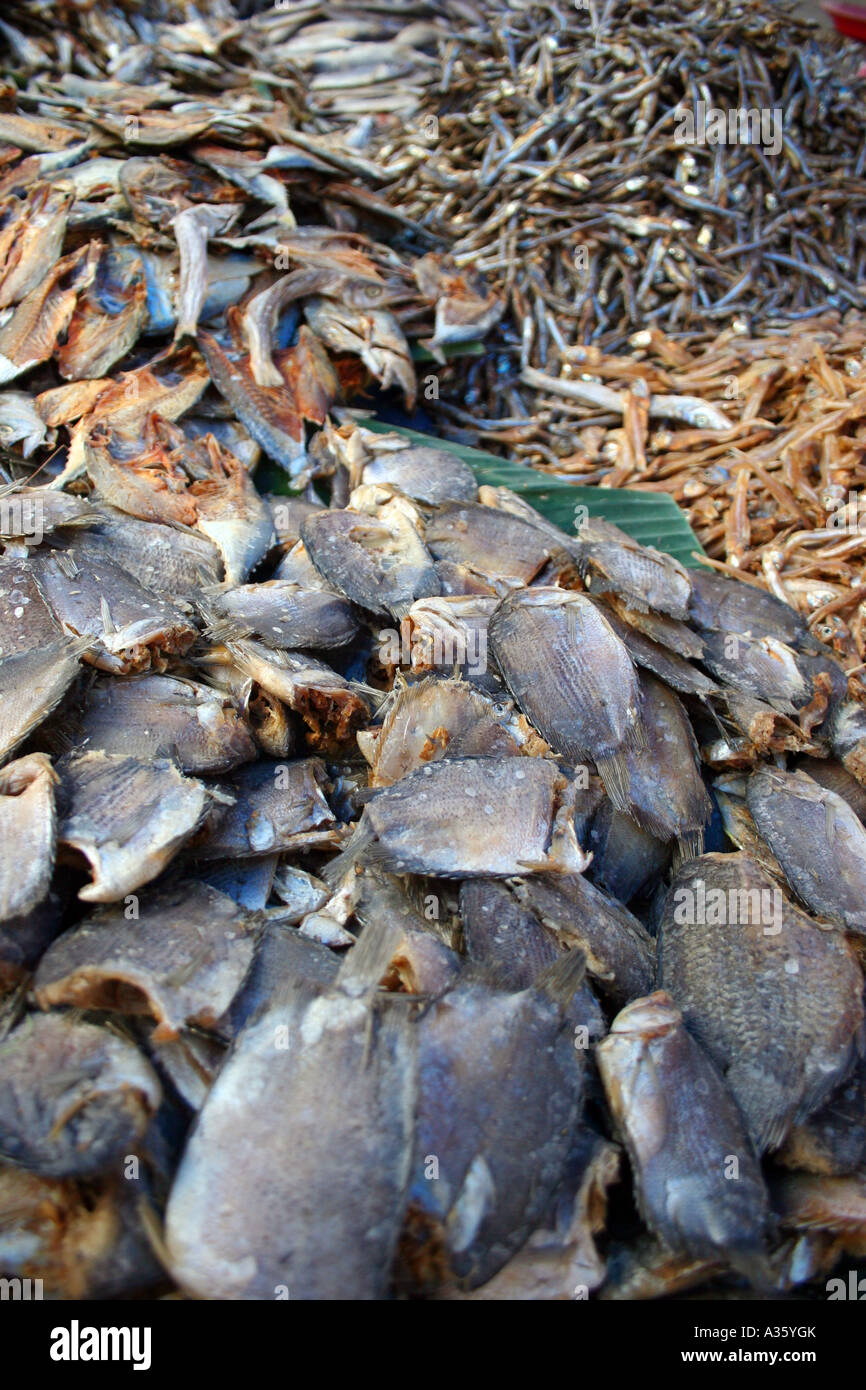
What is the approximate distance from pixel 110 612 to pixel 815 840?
246cm

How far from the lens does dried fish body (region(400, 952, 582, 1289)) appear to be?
1.66m

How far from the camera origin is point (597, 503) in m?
4.74

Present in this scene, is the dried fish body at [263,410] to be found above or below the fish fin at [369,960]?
above

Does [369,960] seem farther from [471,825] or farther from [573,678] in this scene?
[573,678]

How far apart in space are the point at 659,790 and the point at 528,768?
0.50m

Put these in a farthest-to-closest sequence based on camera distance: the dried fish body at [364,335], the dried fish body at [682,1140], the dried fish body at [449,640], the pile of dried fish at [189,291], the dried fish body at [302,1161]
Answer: the dried fish body at [364,335] → the pile of dried fish at [189,291] → the dried fish body at [449,640] → the dried fish body at [682,1140] → the dried fish body at [302,1161]

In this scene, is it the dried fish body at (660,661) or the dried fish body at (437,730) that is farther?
the dried fish body at (660,661)

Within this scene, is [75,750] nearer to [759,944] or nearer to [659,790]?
[659,790]

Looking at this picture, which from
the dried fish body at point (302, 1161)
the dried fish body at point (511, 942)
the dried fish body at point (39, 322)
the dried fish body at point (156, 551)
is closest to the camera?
the dried fish body at point (302, 1161)

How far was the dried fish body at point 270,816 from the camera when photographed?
245 centimetres

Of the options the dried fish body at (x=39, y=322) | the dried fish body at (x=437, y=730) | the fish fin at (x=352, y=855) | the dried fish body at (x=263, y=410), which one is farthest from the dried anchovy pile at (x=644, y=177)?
the fish fin at (x=352, y=855)

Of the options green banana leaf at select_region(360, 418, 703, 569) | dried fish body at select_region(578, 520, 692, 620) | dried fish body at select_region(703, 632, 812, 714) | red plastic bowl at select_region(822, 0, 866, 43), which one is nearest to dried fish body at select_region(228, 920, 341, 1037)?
dried fish body at select_region(578, 520, 692, 620)

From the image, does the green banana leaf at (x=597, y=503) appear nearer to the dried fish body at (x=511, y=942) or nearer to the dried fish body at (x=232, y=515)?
the dried fish body at (x=232, y=515)

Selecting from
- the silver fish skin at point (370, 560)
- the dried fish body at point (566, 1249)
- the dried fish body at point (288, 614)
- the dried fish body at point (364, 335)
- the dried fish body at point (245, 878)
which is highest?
the dried fish body at point (364, 335)
